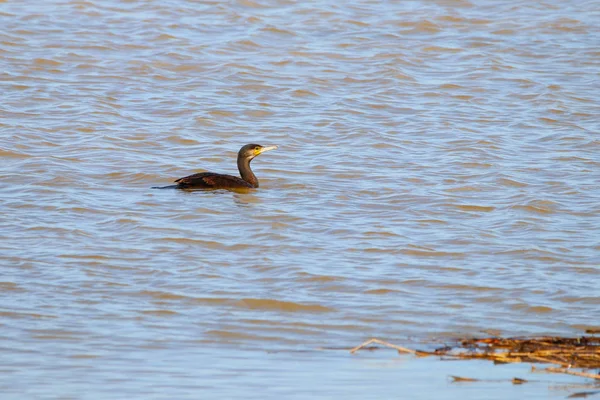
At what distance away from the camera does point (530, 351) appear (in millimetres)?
6465

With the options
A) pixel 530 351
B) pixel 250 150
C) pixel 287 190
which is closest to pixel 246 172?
pixel 250 150

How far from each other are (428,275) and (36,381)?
11.5 ft

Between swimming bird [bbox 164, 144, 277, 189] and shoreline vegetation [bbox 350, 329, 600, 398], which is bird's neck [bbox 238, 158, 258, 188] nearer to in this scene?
swimming bird [bbox 164, 144, 277, 189]

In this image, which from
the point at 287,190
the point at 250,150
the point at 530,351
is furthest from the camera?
the point at 250,150

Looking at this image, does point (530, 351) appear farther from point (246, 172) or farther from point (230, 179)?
point (246, 172)

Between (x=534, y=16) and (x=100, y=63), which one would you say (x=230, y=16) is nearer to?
(x=100, y=63)

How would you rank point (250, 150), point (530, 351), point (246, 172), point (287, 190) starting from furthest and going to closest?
point (250, 150), point (246, 172), point (287, 190), point (530, 351)

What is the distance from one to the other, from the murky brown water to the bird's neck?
187 mm

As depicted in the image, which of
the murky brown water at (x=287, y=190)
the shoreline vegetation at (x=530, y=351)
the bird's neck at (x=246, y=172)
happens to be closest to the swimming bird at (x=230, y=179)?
the bird's neck at (x=246, y=172)

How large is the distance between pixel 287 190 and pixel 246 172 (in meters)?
0.57

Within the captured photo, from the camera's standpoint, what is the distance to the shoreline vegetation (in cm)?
614

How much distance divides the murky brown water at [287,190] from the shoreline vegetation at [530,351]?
196 mm

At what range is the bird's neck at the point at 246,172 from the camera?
1226 centimetres

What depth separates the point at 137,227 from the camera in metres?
10.0
